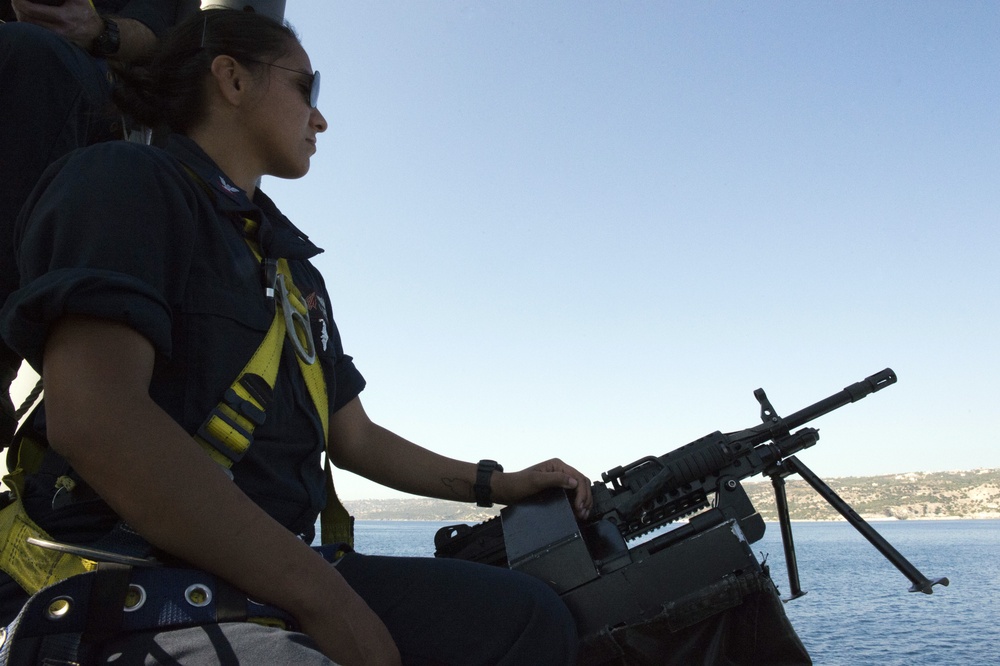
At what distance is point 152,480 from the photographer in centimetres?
151

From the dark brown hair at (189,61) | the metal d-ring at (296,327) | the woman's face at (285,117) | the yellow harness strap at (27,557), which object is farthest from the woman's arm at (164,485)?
the dark brown hair at (189,61)

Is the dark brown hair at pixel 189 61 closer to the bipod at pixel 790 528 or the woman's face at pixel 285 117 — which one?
the woman's face at pixel 285 117

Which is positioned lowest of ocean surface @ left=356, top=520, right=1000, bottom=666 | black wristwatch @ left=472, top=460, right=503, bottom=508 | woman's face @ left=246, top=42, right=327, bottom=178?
ocean surface @ left=356, top=520, right=1000, bottom=666

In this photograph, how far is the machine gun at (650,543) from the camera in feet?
8.52

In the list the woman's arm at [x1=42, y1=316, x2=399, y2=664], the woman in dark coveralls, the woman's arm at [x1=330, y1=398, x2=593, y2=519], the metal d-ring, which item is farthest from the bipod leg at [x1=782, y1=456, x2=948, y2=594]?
the woman's arm at [x1=42, y1=316, x2=399, y2=664]

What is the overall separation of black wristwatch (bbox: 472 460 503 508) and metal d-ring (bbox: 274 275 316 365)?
3.60ft

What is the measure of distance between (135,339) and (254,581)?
0.57m

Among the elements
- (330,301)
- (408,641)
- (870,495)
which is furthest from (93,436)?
(870,495)

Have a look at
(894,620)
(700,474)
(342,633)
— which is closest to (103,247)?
(342,633)

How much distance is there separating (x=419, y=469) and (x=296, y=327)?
104cm

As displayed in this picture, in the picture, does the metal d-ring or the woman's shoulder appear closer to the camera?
the woman's shoulder

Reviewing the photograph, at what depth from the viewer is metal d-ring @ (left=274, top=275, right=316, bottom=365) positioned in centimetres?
207

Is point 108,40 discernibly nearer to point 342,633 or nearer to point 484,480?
point 484,480

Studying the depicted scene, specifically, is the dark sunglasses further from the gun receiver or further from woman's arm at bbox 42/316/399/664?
the gun receiver
